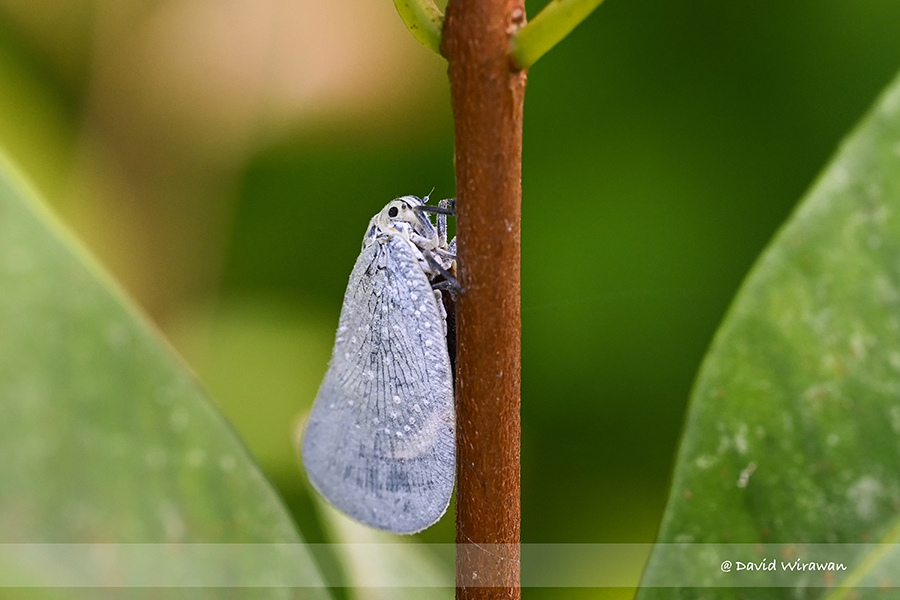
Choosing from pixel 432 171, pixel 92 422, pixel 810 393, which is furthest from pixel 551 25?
pixel 432 171

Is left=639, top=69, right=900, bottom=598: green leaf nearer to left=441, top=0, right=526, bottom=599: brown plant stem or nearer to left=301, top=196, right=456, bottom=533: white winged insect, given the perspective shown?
left=441, top=0, right=526, bottom=599: brown plant stem

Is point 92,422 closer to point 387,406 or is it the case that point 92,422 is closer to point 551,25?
point 387,406

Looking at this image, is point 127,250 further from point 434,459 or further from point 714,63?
point 714,63

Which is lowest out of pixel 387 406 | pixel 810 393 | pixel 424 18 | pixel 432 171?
pixel 810 393

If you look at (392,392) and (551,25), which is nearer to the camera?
(551,25)

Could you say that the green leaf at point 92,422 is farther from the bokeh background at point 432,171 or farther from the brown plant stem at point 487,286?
the bokeh background at point 432,171

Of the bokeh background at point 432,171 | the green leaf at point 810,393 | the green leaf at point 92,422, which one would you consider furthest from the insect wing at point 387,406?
the bokeh background at point 432,171

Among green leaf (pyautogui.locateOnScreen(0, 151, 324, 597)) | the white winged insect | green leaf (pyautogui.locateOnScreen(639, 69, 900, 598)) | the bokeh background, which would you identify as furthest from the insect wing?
the bokeh background
